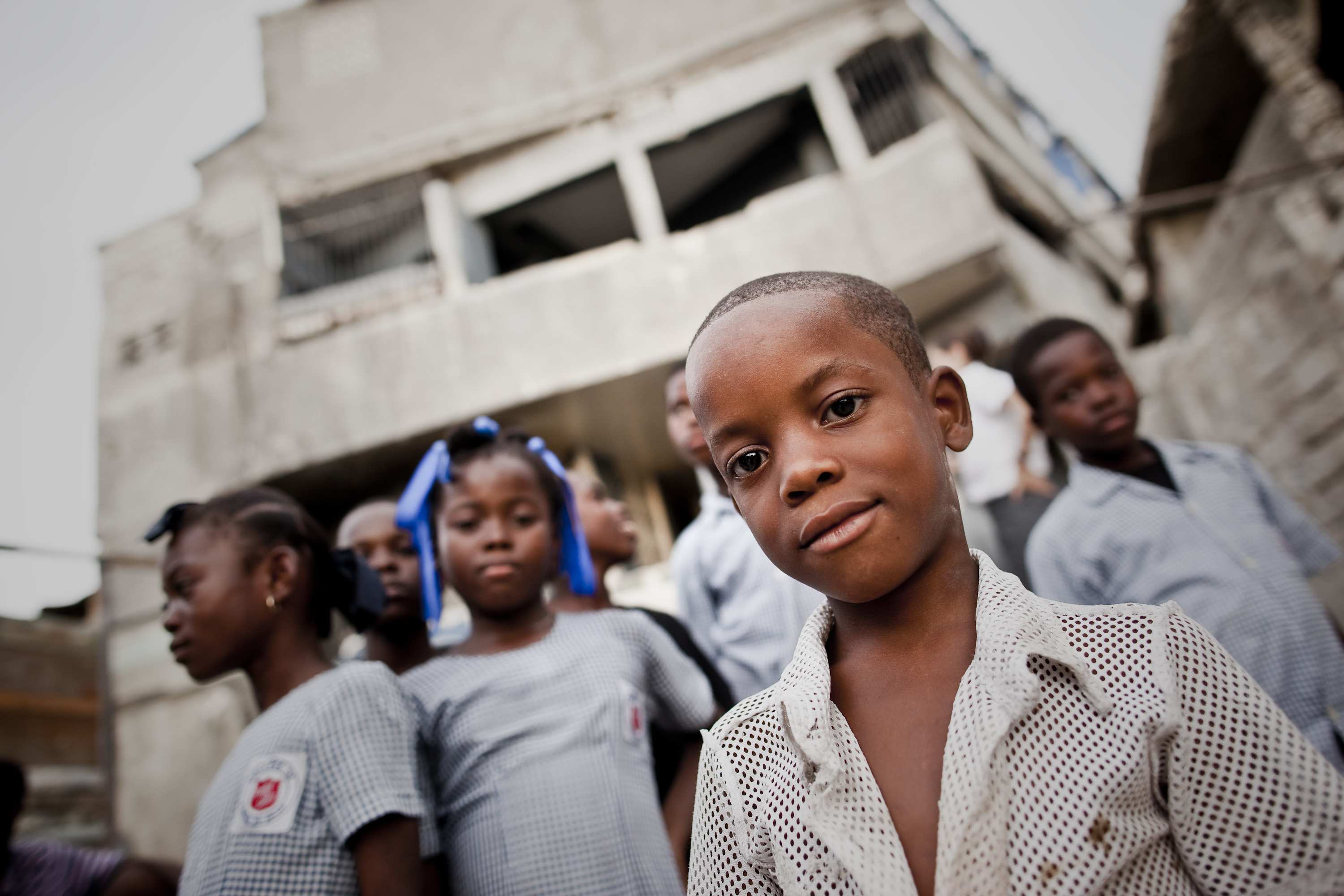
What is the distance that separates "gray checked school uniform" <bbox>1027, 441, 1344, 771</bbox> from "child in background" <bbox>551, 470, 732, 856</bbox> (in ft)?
3.42

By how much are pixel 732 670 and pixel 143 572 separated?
23.5 feet

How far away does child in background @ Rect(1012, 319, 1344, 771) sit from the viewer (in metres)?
1.70

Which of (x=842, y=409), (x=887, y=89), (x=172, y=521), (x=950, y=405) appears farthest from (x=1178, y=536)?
(x=887, y=89)

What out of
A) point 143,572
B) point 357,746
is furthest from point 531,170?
point 357,746

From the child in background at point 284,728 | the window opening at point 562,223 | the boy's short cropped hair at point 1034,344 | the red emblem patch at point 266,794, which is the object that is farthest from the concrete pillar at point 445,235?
the red emblem patch at point 266,794

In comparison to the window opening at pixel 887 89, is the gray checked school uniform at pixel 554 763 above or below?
below

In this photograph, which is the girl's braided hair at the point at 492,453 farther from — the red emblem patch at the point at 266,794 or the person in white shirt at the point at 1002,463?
the person in white shirt at the point at 1002,463

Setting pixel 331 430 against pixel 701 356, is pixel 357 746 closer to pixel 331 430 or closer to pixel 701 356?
pixel 701 356

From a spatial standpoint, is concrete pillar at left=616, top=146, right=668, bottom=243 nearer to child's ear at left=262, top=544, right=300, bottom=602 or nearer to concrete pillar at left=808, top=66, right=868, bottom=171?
concrete pillar at left=808, top=66, right=868, bottom=171

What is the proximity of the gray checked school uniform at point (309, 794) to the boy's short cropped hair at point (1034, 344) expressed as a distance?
2.06 metres

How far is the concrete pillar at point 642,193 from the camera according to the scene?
7.37m

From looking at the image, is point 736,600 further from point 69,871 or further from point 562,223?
point 562,223

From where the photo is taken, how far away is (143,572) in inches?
287

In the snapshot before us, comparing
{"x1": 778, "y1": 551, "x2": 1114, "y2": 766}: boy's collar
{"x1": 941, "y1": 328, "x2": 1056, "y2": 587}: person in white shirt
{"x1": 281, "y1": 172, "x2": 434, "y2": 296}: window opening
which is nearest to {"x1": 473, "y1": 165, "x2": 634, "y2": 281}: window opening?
{"x1": 281, "y1": 172, "x2": 434, "y2": 296}: window opening
